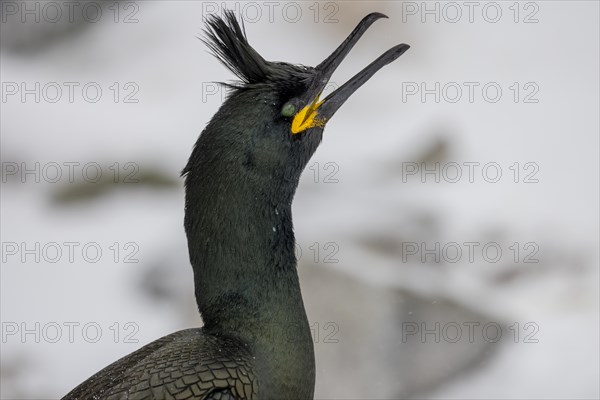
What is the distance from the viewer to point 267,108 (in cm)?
373

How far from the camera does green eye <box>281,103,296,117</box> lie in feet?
12.5

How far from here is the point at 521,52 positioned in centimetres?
876

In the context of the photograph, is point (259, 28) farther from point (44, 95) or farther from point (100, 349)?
point (100, 349)

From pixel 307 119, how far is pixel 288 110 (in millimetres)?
113

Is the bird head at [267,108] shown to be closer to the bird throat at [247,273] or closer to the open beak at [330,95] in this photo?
the open beak at [330,95]

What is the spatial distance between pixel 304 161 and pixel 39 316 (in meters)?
3.85

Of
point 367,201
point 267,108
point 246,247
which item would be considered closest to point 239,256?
point 246,247

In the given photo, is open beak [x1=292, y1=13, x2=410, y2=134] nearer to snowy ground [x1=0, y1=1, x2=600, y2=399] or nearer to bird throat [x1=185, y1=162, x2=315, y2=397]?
bird throat [x1=185, y1=162, x2=315, y2=397]

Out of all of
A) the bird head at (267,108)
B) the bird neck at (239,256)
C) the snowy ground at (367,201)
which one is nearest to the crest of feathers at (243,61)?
the bird head at (267,108)

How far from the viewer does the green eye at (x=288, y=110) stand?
3.80 m

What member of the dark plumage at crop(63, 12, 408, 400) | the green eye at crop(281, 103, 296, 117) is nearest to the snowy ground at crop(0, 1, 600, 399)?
the dark plumage at crop(63, 12, 408, 400)

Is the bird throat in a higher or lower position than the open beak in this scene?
lower

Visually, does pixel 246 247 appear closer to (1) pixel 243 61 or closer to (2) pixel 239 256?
(2) pixel 239 256

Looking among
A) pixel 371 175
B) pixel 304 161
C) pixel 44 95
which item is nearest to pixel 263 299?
pixel 304 161
